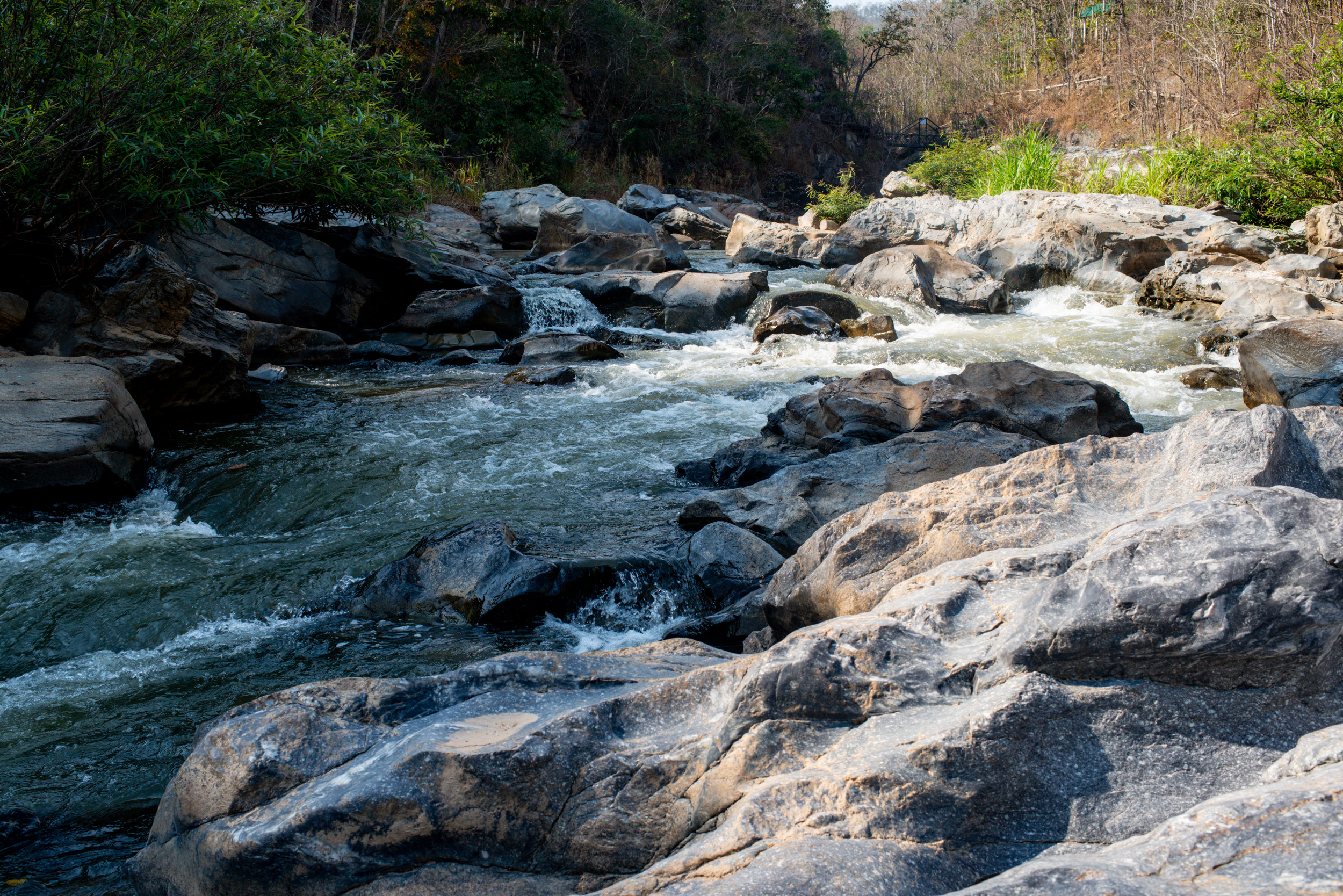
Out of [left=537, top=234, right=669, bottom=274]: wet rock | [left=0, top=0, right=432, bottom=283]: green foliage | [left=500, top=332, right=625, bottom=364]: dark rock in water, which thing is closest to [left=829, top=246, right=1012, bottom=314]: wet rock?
[left=537, top=234, right=669, bottom=274]: wet rock

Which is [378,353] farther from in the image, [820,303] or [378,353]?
[820,303]

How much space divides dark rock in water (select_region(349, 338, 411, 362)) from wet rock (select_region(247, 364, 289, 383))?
1.09 meters

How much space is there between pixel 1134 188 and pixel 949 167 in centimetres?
518

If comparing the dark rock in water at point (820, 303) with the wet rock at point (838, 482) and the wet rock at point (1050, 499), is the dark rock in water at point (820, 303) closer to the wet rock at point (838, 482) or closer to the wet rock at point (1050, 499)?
the wet rock at point (838, 482)

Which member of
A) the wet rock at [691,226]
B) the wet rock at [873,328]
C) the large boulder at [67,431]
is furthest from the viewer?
the wet rock at [691,226]

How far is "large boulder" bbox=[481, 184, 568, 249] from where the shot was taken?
1594 centimetres

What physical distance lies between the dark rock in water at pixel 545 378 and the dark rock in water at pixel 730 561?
4.63 m

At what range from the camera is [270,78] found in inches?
300

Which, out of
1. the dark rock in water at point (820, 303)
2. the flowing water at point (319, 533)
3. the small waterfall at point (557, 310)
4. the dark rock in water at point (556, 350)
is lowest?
the flowing water at point (319, 533)

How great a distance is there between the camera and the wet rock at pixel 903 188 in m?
19.3

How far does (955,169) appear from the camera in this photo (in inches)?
752

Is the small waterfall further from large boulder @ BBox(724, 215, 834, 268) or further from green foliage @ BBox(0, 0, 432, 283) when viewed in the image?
large boulder @ BBox(724, 215, 834, 268)

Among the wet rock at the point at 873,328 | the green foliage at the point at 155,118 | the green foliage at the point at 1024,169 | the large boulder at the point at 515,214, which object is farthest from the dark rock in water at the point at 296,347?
the green foliage at the point at 1024,169

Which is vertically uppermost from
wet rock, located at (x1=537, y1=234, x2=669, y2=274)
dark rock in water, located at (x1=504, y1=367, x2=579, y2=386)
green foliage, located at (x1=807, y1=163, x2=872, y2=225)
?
green foliage, located at (x1=807, y1=163, x2=872, y2=225)
